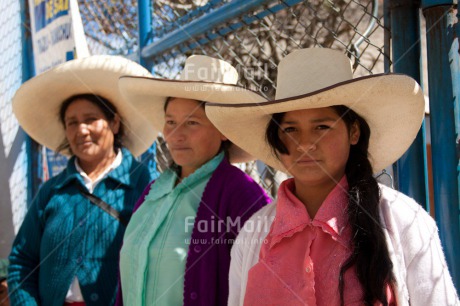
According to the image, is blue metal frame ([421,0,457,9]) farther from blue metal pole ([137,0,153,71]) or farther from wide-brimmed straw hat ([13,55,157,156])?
blue metal pole ([137,0,153,71])

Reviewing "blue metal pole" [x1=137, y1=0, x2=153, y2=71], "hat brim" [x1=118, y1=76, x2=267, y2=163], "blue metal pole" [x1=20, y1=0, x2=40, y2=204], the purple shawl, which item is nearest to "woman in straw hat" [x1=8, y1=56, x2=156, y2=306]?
"hat brim" [x1=118, y1=76, x2=267, y2=163]

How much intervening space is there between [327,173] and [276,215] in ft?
0.68

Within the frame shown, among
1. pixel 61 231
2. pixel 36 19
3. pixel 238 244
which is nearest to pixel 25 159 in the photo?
pixel 36 19

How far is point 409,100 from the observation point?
1.69 meters

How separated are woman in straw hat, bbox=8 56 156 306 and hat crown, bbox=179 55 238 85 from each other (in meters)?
0.56

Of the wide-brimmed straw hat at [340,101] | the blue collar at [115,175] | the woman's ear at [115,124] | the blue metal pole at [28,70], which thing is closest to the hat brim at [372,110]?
the wide-brimmed straw hat at [340,101]

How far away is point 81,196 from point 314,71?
1.40 meters

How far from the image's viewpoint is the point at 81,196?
2.73m

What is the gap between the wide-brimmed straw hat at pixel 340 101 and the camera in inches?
65.1

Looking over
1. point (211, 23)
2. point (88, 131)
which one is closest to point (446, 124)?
point (211, 23)

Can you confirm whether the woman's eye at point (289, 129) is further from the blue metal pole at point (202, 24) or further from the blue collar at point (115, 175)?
the blue collar at point (115, 175)

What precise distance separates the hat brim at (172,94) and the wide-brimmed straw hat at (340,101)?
24 cm

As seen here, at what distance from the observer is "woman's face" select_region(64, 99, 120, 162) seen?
109 inches

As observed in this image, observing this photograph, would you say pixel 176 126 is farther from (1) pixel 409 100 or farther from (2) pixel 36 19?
(2) pixel 36 19
